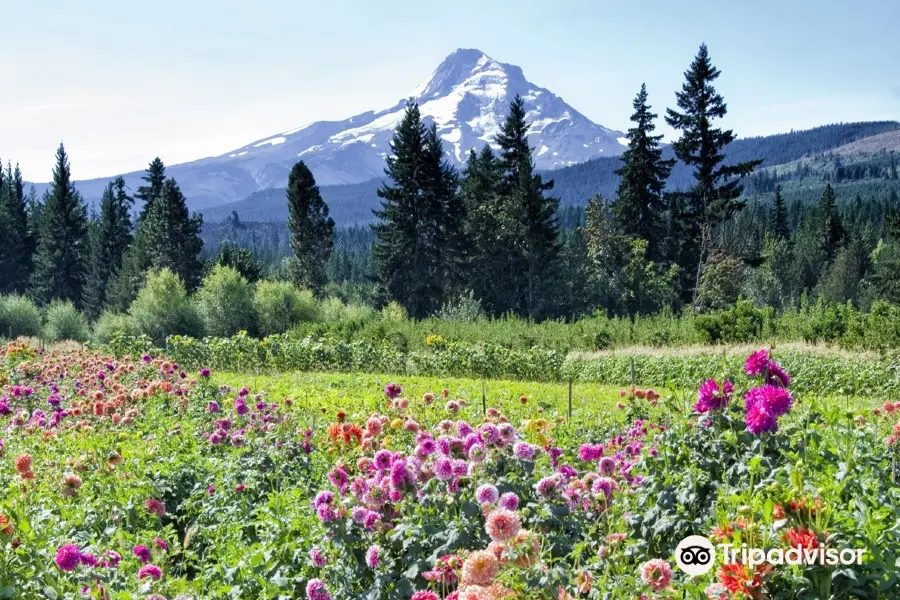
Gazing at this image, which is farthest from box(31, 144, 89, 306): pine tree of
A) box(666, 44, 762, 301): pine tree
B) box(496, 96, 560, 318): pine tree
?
box(666, 44, 762, 301): pine tree

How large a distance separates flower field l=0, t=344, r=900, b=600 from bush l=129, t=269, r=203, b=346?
69.2 feet

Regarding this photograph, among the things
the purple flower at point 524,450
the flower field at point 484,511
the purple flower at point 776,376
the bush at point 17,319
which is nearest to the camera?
the flower field at point 484,511

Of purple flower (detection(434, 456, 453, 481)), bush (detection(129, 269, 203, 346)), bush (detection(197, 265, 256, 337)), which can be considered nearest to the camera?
purple flower (detection(434, 456, 453, 481))

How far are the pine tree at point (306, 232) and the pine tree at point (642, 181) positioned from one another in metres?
16.4

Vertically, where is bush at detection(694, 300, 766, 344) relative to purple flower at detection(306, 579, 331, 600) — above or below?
below

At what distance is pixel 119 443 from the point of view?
17.9 feet

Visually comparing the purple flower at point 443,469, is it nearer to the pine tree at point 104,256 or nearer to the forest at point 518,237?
the forest at point 518,237

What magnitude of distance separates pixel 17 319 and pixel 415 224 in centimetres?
1814

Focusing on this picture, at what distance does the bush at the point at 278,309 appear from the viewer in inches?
1011

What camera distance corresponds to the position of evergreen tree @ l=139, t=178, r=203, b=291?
39.0m

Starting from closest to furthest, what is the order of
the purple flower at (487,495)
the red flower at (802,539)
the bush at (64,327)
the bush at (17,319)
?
the red flower at (802,539) → the purple flower at (487,495) → the bush at (64,327) → the bush at (17,319)

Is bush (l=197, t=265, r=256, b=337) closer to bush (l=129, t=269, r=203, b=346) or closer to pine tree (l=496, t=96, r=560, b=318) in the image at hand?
bush (l=129, t=269, r=203, b=346)

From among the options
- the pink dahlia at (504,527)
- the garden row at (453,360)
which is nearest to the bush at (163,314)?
the garden row at (453,360)

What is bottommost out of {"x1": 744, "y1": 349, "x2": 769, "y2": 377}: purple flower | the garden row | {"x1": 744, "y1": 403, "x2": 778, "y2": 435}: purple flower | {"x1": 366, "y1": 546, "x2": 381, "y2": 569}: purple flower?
the garden row
